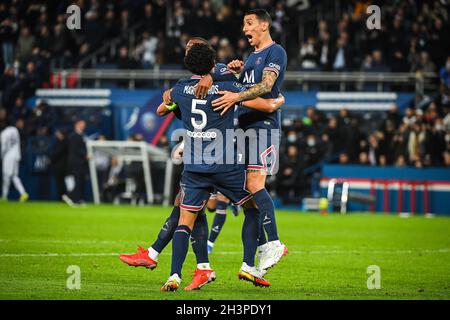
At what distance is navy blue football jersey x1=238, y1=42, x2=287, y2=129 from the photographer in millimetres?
11055

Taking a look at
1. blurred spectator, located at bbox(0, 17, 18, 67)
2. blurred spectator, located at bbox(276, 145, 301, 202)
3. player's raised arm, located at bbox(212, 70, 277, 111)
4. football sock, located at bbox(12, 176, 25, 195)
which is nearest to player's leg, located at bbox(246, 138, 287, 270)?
player's raised arm, located at bbox(212, 70, 277, 111)

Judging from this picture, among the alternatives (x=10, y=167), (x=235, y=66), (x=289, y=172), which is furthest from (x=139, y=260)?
(x=10, y=167)

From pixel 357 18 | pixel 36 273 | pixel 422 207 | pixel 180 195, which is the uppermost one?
pixel 357 18

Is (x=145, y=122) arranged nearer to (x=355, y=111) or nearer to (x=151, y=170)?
(x=151, y=170)

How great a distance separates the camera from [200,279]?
10000 millimetres

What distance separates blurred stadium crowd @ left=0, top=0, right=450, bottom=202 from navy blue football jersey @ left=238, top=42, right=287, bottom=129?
53.0 ft

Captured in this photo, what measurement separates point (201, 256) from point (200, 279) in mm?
279

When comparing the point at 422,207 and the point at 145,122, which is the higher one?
the point at 145,122

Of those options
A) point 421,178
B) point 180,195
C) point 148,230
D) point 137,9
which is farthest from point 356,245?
point 137,9

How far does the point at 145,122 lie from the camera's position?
30156 millimetres

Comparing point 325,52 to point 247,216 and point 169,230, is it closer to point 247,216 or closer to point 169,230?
point 247,216

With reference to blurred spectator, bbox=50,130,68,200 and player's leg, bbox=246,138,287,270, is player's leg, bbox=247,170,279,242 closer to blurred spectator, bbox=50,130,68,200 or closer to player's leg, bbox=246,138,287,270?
player's leg, bbox=246,138,287,270

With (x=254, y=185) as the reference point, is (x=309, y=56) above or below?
above

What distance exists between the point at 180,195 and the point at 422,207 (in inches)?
674
